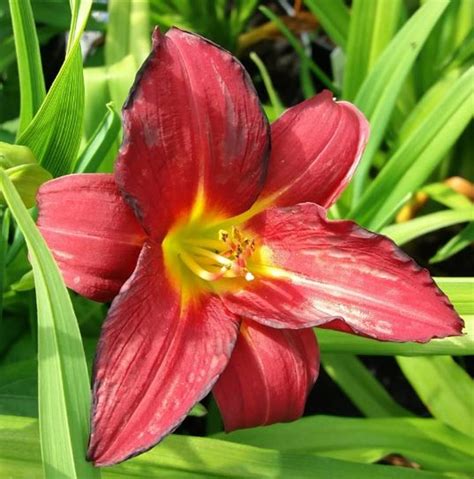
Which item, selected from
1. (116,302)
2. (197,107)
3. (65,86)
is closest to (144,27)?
(65,86)

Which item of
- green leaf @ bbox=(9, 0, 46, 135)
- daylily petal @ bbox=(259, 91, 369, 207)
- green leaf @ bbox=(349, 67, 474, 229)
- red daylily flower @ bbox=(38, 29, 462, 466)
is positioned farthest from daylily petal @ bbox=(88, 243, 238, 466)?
green leaf @ bbox=(349, 67, 474, 229)

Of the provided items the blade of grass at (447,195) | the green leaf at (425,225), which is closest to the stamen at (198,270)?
the green leaf at (425,225)

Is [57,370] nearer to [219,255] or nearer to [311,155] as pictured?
[219,255]

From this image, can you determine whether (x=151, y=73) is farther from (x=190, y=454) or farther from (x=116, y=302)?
(x=190, y=454)

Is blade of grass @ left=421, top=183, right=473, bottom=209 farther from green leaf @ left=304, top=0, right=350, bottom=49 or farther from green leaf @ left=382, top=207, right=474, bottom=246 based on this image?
green leaf @ left=304, top=0, right=350, bottom=49

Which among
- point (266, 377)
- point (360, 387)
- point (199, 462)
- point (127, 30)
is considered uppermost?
point (127, 30)

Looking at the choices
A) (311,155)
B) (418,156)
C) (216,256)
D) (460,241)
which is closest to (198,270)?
(216,256)
